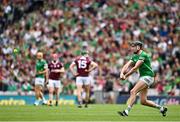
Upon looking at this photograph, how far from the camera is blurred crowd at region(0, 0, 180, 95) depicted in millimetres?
42469

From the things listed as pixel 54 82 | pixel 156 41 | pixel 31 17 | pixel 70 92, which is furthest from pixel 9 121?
pixel 31 17

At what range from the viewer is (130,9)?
154 feet

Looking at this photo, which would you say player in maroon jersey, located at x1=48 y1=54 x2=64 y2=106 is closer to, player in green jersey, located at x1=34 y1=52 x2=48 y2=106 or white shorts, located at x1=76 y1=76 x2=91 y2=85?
player in green jersey, located at x1=34 y1=52 x2=48 y2=106

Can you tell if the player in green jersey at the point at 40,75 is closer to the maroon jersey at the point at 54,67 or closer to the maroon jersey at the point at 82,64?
the maroon jersey at the point at 54,67

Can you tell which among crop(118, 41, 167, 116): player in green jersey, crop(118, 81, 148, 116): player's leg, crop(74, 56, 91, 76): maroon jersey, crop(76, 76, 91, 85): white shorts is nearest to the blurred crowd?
crop(76, 76, 91, 85): white shorts

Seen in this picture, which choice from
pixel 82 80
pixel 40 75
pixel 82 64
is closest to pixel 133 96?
pixel 82 64

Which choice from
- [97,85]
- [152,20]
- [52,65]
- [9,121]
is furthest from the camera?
[152,20]

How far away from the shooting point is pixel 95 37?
45.7 metres

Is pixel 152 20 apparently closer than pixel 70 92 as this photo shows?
No

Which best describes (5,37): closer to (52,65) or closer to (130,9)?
(130,9)

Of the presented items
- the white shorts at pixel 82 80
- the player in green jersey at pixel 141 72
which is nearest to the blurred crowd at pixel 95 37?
the white shorts at pixel 82 80

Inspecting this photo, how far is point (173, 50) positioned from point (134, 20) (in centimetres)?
411

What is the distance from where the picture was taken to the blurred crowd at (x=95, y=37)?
42.5 metres

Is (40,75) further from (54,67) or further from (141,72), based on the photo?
(141,72)
